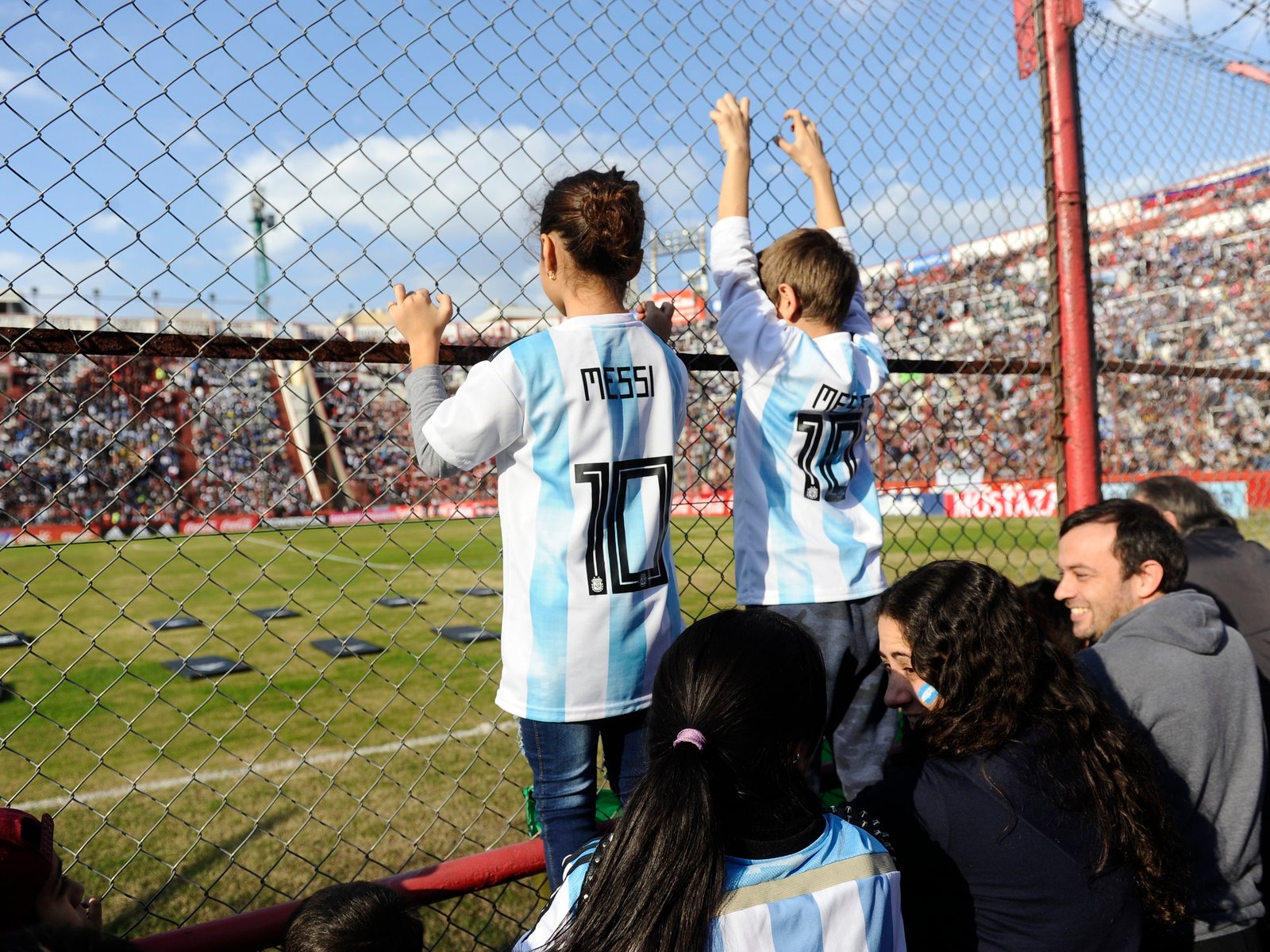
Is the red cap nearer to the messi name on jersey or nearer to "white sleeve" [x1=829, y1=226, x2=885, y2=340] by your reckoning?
the messi name on jersey

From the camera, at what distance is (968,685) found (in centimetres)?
176

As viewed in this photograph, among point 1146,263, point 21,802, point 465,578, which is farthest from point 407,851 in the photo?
point 465,578

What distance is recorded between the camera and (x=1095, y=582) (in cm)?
264

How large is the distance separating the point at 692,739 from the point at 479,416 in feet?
2.58

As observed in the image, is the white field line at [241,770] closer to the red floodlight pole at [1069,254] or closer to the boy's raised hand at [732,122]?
the red floodlight pole at [1069,254]

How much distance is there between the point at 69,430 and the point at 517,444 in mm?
15626

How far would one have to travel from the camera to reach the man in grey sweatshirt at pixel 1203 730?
209cm

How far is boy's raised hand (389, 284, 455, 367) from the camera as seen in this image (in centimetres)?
202

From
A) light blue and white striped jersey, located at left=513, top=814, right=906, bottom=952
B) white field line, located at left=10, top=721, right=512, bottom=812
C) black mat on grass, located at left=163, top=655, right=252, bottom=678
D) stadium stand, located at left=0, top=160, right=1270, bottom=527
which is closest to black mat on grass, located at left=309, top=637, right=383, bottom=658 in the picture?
black mat on grass, located at left=163, top=655, right=252, bottom=678

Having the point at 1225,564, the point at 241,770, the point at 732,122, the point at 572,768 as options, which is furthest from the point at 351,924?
the point at 241,770

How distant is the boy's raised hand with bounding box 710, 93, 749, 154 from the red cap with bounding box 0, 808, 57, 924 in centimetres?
217

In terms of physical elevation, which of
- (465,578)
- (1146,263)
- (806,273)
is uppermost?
(1146,263)

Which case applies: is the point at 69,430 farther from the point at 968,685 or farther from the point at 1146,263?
the point at 968,685

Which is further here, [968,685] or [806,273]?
[806,273]
